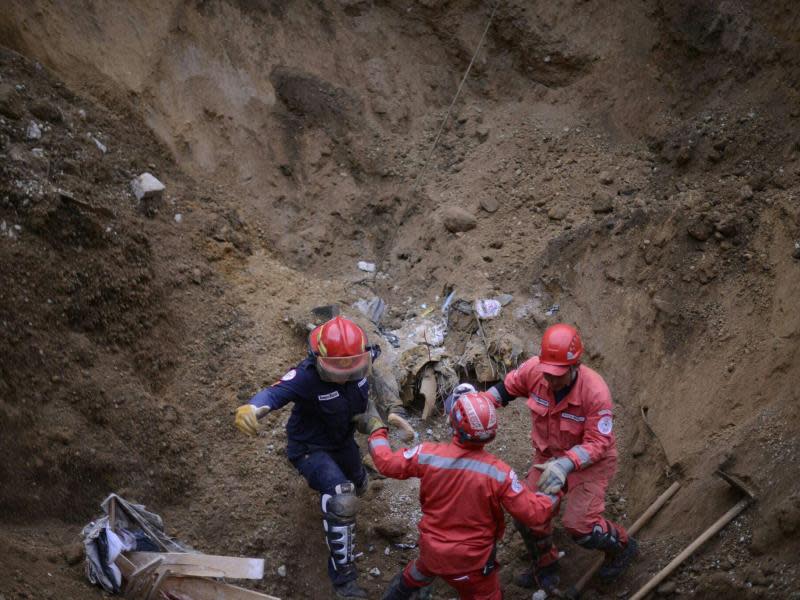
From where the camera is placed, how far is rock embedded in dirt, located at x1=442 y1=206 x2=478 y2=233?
8336 millimetres

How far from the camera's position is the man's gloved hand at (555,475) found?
4875 mm

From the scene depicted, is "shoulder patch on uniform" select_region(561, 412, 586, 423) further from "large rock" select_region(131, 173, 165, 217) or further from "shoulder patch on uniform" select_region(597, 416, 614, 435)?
"large rock" select_region(131, 173, 165, 217)

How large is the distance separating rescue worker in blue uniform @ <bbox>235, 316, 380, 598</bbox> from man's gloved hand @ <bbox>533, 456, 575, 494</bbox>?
4.15 ft

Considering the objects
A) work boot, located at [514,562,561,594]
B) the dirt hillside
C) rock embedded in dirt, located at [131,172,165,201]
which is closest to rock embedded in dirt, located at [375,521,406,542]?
the dirt hillside

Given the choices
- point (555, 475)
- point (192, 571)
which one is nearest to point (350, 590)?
point (192, 571)

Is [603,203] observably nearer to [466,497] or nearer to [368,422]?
[368,422]

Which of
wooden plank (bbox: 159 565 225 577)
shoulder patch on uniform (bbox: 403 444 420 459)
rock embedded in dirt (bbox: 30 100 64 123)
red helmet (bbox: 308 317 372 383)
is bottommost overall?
wooden plank (bbox: 159 565 225 577)

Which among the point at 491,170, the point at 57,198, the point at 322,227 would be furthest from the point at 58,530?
the point at 491,170

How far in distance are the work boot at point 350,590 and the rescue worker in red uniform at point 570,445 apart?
45.3 inches

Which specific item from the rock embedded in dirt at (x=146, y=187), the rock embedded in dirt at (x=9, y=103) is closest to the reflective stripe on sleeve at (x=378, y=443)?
the rock embedded in dirt at (x=146, y=187)

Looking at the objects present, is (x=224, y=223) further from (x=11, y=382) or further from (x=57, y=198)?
(x=11, y=382)

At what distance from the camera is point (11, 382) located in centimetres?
559

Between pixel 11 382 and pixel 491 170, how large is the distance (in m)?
5.22

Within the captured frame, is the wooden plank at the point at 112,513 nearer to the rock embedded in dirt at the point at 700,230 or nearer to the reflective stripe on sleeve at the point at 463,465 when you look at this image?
the reflective stripe on sleeve at the point at 463,465
